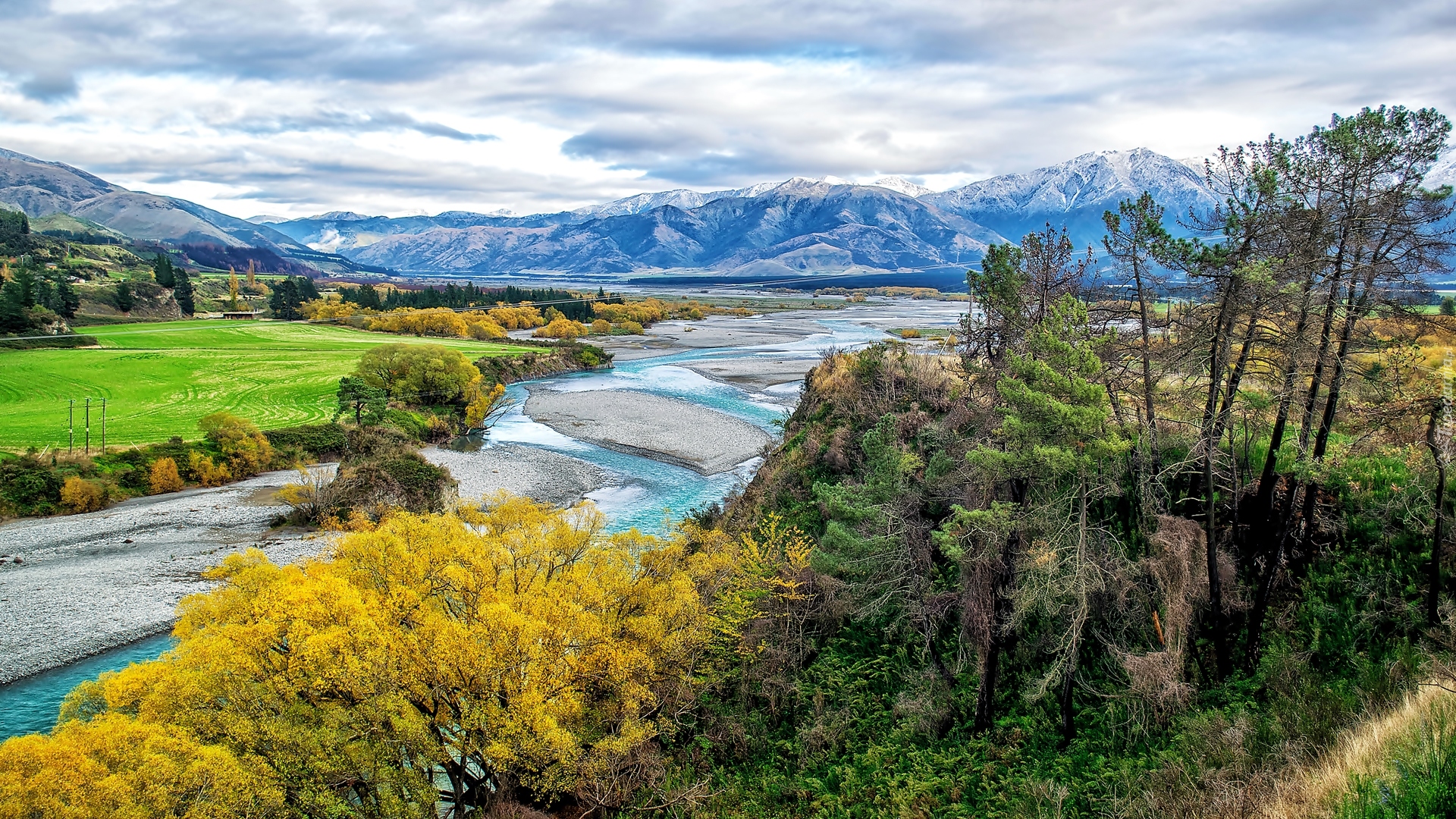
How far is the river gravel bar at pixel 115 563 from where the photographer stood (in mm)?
26266

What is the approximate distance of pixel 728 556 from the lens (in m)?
22.5

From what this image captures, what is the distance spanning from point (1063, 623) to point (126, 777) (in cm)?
1815

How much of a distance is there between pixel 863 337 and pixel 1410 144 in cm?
9354

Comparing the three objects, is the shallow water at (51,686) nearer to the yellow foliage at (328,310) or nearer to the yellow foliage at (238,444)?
the yellow foliage at (238,444)

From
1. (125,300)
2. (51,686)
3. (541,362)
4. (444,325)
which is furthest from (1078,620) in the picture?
(125,300)

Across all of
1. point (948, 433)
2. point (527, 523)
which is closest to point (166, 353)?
point (527, 523)

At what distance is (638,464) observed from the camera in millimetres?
49844

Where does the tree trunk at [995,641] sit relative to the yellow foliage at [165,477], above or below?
above

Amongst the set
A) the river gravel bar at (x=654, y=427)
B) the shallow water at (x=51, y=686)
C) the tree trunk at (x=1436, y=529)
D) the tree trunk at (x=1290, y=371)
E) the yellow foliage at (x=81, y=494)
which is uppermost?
the tree trunk at (x=1290, y=371)

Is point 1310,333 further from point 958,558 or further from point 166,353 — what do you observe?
point 166,353

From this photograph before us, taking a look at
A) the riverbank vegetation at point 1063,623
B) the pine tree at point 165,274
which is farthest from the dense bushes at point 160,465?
the pine tree at point 165,274

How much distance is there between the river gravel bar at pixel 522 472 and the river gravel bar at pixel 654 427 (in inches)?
201

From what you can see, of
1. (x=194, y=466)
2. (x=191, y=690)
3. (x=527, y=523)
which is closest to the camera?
(x=191, y=690)

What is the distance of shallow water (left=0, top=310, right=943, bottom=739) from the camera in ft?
76.2
